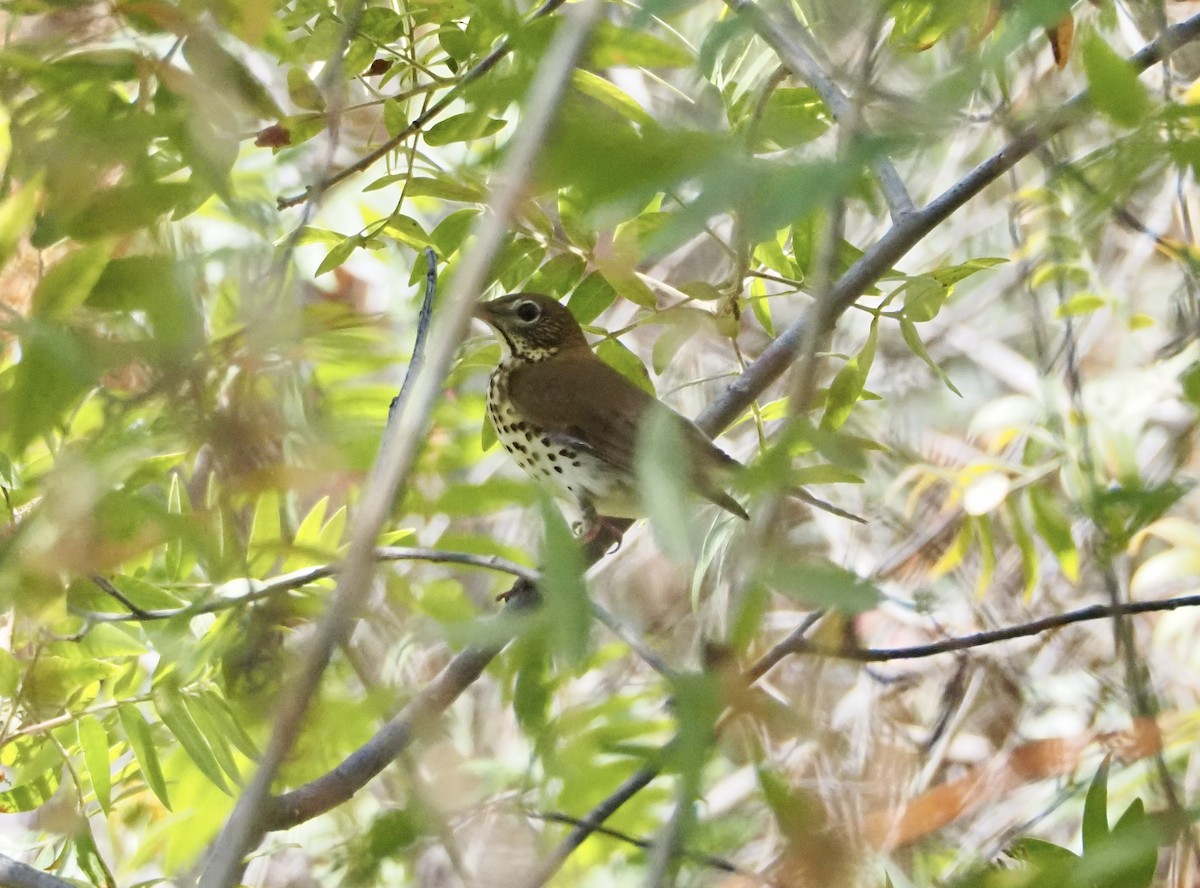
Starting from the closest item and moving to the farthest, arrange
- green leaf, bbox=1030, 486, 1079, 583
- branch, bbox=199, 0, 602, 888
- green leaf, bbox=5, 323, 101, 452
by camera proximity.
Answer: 1. branch, bbox=199, 0, 602, 888
2. green leaf, bbox=5, 323, 101, 452
3. green leaf, bbox=1030, 486, 1079, 583

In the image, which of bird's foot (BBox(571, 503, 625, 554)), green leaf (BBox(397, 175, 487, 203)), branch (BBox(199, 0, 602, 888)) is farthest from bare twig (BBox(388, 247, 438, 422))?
bird's foot (BBox(571, 503, 625, 554))

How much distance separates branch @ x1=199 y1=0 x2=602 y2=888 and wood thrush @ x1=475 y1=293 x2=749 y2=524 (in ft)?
5.58

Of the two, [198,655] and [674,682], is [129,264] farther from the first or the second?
[674,682]

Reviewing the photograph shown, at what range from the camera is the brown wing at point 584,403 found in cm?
263

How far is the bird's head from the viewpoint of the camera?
2785 mm

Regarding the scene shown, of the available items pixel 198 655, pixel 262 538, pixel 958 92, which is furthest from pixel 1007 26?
pixel 262 538

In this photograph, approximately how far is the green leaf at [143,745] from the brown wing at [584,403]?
1100 mm

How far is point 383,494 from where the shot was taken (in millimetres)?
753

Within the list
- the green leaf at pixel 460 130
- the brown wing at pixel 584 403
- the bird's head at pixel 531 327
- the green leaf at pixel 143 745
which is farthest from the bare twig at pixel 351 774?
the bird's head at pixel 531 327

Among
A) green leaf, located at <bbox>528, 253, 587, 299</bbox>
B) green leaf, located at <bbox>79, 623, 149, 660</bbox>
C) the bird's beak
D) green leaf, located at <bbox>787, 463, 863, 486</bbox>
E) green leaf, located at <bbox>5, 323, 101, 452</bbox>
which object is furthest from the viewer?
the bird's beak

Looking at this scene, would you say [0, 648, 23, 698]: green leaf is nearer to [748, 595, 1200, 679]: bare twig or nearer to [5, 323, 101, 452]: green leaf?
[5, 323, 101, 452]: green leaf

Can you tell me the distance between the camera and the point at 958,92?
0.82 m

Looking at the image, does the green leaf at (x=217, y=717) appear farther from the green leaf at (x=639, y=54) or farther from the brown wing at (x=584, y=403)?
the brown wing at (x=584, y=403)

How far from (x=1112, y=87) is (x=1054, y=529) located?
125 cm
